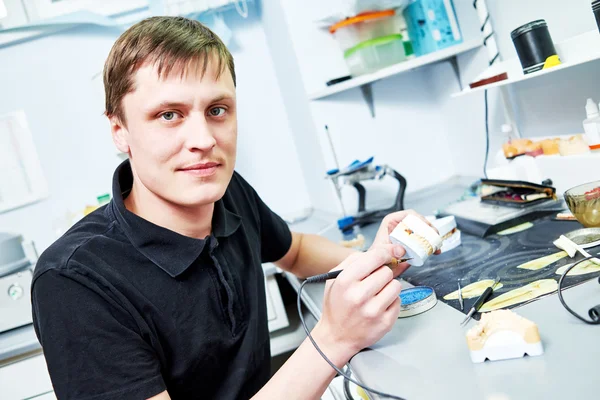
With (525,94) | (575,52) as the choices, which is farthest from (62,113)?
(575,52)

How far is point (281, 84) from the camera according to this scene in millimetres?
2113

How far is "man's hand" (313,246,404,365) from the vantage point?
0.72 m

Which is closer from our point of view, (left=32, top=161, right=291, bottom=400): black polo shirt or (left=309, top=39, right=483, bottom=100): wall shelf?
(left=32, top=161, right=291, bottom=400): black polo shirt

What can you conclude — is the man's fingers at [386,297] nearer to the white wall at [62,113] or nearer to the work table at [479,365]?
the work table at [479,365]

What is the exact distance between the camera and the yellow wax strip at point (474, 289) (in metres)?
0.83

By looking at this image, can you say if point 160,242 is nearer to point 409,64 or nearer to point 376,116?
point 409,64

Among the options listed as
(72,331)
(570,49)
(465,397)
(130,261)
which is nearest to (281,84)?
(570,49)

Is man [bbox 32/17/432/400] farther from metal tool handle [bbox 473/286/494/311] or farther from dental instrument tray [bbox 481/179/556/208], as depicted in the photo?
dental instrument tray [bbox 481/179/556/208]

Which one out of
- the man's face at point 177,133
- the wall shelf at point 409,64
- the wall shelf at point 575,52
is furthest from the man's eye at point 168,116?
the wall shelf at point 409,64

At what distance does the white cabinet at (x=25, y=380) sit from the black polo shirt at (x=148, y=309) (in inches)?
26.9

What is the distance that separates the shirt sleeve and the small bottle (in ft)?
3.27

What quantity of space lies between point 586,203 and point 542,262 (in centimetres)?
15

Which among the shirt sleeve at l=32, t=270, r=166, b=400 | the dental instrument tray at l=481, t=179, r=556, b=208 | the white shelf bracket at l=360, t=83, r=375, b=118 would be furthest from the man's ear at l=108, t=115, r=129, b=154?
the white shelf bracket at l=360, t=83, r=375, b=118

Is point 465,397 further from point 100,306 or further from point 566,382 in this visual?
point 100,306
